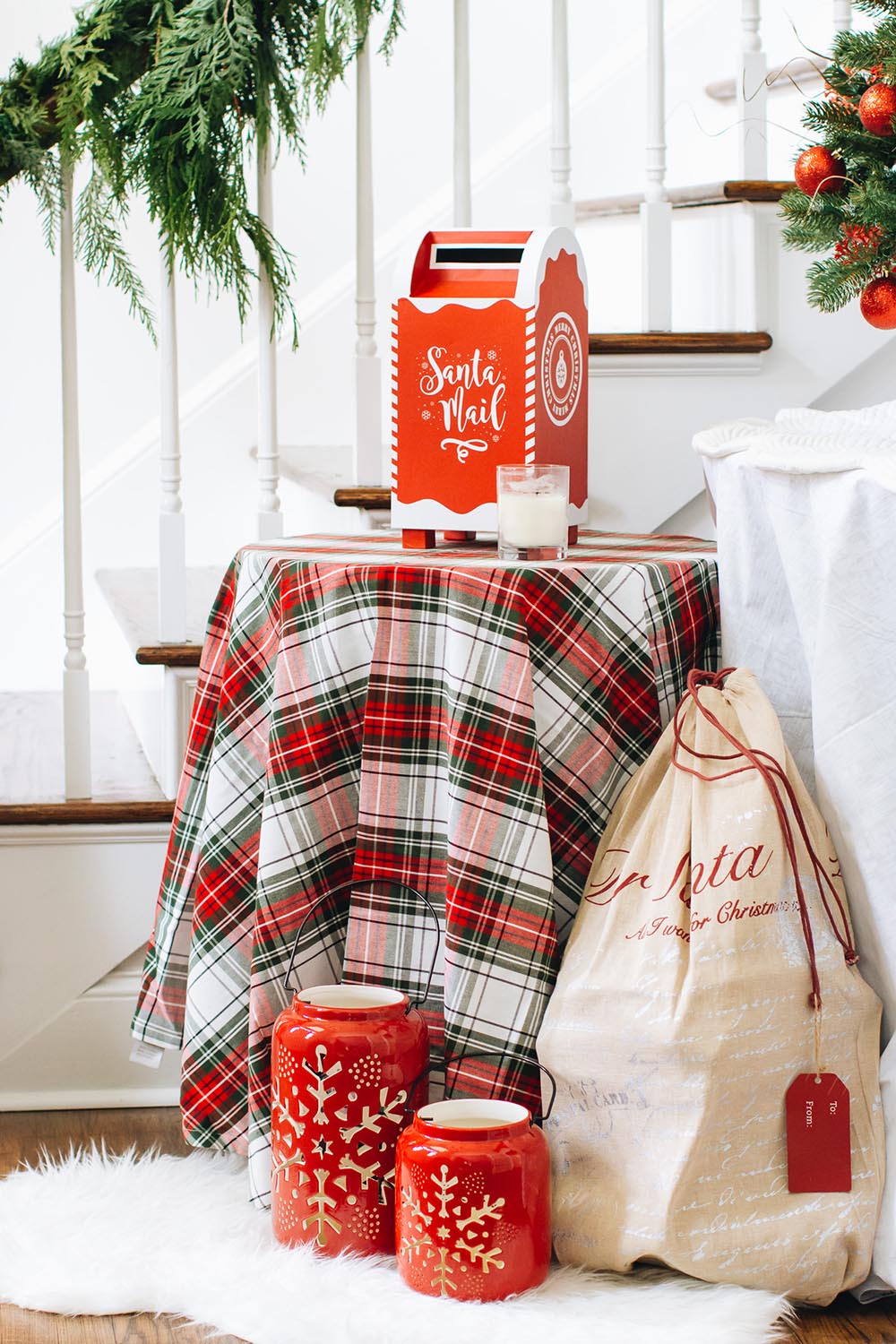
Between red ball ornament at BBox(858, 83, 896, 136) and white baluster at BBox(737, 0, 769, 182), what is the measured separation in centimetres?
45

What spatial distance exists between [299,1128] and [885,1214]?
460 mm

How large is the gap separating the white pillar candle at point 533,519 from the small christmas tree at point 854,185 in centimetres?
34

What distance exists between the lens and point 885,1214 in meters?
1.15

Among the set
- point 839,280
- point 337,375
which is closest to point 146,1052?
point 839,280

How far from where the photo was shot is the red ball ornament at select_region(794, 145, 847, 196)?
133 centimetres

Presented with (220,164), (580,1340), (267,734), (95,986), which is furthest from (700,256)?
(580,1340)

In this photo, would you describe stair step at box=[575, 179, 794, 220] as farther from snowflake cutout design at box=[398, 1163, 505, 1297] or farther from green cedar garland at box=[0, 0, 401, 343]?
snowflake cutout design at box=[398, 1163, 505, 1297]

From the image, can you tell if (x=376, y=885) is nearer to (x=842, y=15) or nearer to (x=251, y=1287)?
(x=251, y=1287)

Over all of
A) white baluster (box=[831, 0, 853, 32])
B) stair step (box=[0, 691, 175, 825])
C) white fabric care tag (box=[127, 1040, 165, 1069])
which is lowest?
white fabric care tag (box=[127, 1040, 165, 1069])

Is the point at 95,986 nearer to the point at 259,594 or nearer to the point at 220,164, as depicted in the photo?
the point at 259,594

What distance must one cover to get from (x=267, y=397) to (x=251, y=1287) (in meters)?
0.96

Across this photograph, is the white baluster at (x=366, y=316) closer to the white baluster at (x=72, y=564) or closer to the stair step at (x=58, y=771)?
the white baluster at (x=72, y=564)

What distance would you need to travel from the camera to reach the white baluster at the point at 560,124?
1711mm

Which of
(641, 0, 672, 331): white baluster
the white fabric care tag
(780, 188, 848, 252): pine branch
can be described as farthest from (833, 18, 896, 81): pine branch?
the white fabric care tag
